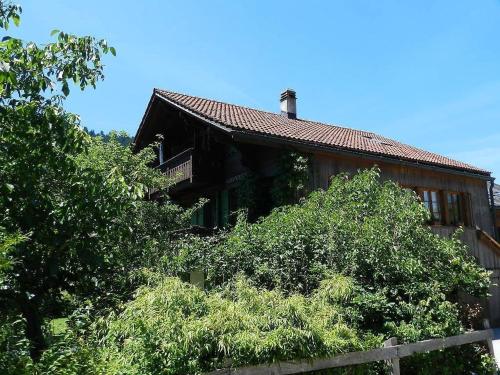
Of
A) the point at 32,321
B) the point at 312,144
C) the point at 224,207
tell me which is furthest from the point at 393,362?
the point at 224,207

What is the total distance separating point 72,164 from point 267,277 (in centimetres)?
403

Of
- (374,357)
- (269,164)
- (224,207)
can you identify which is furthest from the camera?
(224,207)

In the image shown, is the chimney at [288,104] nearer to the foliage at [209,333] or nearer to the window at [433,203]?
the window at [433,203]

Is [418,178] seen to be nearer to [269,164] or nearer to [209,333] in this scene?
[269,164]

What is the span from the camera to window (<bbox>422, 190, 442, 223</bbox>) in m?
16.8

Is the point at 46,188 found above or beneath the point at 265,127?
beneath

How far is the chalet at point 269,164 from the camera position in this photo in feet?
45.7

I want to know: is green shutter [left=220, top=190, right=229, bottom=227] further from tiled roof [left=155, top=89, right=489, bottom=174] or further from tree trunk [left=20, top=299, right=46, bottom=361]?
tree trunk [left=20, top=299, right=46, bottom=361]

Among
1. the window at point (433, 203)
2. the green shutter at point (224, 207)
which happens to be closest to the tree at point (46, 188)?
the green shutter at point (224, 207)

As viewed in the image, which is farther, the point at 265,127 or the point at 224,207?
the point at 224,207

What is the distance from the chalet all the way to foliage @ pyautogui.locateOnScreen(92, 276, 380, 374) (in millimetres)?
7997

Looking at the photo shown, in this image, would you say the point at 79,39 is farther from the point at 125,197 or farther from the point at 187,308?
the point at 187,308

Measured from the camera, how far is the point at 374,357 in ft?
18.9

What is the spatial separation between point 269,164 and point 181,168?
10.9ft
